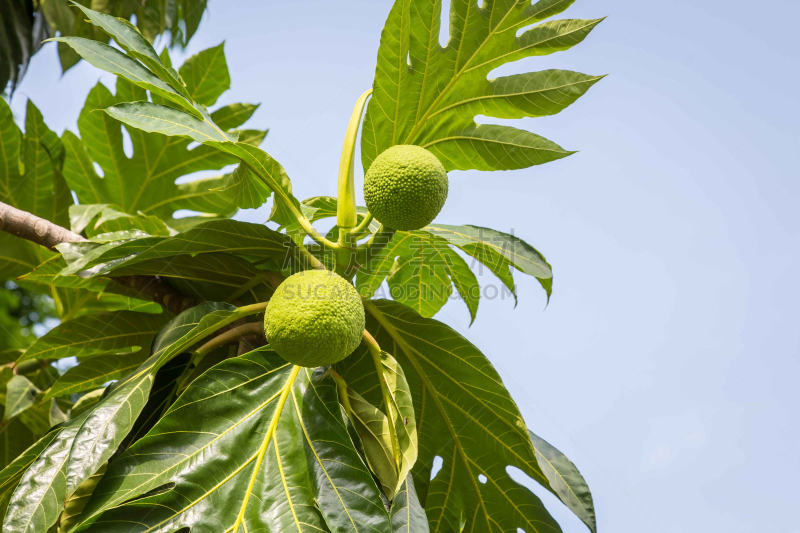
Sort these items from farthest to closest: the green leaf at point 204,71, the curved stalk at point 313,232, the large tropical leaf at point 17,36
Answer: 1. the large tropical leaf at point 17,36
2. the green leaf at point 204,71
3. the curved stalk at point 313,232

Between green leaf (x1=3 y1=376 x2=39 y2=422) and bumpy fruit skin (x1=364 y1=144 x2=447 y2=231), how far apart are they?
1.34 m

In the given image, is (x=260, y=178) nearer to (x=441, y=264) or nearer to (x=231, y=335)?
(x=231, y=335)

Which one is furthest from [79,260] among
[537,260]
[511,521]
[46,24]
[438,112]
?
[46,24]

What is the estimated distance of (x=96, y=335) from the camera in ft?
5.07

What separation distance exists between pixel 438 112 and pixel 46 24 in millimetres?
2203

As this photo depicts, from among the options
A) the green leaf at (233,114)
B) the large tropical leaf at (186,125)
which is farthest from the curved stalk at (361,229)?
the green leaf at (233,114)

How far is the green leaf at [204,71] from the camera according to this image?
2180 mm

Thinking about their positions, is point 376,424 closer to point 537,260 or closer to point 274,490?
point 274,490

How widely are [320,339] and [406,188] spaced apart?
0.28 meters

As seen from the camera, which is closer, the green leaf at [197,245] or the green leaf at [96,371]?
the green leaf at [197,245]

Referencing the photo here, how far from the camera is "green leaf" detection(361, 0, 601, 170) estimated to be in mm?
1144

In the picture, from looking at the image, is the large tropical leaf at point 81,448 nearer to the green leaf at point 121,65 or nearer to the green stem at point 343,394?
the green stem at point 343,394

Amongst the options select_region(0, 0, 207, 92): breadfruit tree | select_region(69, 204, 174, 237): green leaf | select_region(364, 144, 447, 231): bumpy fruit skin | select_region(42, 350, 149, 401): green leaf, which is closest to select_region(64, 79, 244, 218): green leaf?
→ select_region(69, 204, 174, 237): green leaf

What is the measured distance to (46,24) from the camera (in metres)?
2.57
